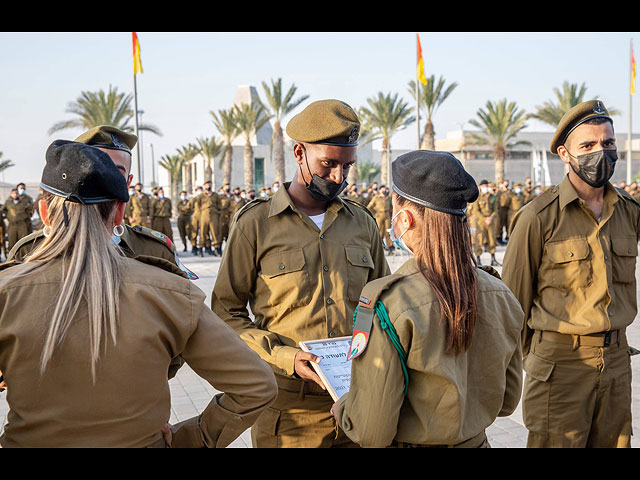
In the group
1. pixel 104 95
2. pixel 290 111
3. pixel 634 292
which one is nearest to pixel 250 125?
pixel 290 111

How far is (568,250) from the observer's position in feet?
10.9

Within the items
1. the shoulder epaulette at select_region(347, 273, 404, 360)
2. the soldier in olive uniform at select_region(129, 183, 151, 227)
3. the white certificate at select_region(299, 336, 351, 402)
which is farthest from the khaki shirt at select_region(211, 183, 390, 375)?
the soldier in olive uniform at select_region(129, 183, 151, 227)

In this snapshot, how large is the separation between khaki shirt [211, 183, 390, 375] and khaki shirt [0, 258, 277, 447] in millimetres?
1001

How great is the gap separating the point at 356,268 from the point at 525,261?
1032 millimetres

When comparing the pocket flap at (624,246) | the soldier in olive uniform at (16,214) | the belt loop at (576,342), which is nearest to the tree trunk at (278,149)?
the soldier in olive uniform at (16,214)

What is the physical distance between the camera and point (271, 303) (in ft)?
9.66

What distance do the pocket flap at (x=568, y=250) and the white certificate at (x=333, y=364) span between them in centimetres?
144

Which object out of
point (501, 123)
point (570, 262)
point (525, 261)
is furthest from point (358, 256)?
point (501, 123)

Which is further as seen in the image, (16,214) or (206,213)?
(206,213)

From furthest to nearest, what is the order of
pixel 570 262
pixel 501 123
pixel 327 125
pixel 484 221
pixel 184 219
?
pixel 501 123, pixel 184 219, pixel 484 221, pixel 570 262, pixel 327 125

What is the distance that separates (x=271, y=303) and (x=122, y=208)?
1134 mm

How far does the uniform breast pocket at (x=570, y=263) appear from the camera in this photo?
3283mm

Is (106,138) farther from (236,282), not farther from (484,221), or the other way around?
(484,221)

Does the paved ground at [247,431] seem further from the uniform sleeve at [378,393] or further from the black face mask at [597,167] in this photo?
the uniform sleeve at [378,393]
